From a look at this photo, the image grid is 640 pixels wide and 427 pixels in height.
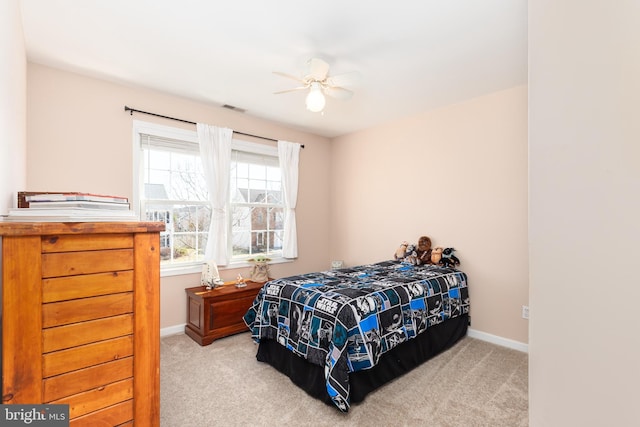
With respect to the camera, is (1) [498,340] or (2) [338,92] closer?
(2) [338,92]

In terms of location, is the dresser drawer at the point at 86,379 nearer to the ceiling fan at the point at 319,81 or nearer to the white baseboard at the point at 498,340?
the ceiling fan at the point at 319,81

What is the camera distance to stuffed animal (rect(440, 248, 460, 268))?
3.39 metres

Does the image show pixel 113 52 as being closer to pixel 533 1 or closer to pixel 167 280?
pixel 167 280

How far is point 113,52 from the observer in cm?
244

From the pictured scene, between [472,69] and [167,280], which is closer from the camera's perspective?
[472,69]

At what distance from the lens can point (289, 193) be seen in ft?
14.1

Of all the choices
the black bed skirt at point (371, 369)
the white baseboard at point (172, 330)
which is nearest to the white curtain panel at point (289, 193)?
the white baseboard at point (172, 330)

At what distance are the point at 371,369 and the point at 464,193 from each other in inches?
88.4

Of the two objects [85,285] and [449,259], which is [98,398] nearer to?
[85,285]

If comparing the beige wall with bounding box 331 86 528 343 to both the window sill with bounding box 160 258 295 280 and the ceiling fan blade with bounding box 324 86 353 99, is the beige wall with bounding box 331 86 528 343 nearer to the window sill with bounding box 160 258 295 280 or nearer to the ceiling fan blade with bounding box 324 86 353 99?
the ceiling fan blade with bounding box 324 86 353 99

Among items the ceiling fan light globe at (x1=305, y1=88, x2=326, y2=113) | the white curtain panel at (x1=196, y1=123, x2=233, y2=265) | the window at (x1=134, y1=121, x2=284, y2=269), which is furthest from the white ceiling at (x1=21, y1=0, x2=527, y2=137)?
the window at (x1=134, y1=121, x2=284, y2=269)

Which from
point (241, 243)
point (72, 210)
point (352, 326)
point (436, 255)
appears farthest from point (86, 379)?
point (436, 255)

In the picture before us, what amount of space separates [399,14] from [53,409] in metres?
2.57

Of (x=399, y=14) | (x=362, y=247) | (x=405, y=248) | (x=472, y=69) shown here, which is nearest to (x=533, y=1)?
(x=399, y=14)
